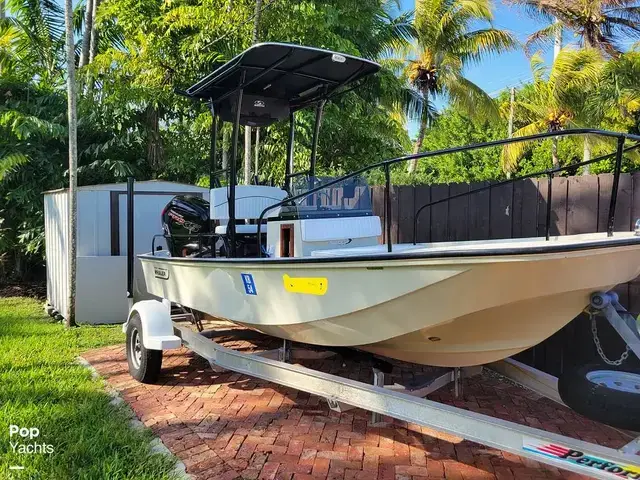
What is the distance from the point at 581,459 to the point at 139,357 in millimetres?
4002

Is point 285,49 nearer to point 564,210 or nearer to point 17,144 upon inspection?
point 564,210

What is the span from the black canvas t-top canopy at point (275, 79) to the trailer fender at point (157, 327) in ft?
6.68

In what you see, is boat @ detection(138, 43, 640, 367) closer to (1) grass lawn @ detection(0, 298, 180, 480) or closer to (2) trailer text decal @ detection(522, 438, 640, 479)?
(2) trailer text decal @ detection(522, 438, 640, 479)

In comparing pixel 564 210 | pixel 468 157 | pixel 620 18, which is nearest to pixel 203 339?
pixel 564 210

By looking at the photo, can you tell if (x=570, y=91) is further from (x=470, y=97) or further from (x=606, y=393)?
(x=606, y=393)

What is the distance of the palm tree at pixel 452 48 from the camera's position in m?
19.2

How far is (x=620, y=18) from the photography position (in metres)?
21.1

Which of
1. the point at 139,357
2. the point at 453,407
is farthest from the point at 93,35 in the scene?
the point at 453,407

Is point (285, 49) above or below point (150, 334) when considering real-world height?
above

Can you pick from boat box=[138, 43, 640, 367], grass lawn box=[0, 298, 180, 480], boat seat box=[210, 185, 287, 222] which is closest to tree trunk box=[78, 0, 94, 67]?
grass lawn box=[0, 298, 180, 480]

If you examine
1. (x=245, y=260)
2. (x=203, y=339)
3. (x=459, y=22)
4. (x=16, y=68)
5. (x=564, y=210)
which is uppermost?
(x=459, y=22)

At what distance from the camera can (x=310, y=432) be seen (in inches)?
156

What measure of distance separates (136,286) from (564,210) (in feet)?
17.4

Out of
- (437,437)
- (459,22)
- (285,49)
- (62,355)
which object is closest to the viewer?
(437,437)
